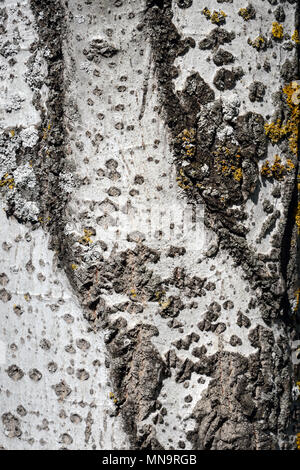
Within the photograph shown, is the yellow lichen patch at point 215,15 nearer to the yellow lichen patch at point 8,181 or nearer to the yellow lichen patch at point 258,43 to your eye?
the yellow lichen patch at point 258,43

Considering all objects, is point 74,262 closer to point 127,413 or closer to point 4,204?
point 4,204

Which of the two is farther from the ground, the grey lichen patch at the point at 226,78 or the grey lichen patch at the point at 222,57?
the grey lichen patch at the point at 222,57

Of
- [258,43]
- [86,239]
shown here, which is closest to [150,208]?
[86,239]

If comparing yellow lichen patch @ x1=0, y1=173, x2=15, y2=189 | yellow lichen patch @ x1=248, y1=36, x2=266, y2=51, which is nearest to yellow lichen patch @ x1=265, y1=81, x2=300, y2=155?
yellow lichen patch @ x1=248, y1=36, x2=266, y2=51

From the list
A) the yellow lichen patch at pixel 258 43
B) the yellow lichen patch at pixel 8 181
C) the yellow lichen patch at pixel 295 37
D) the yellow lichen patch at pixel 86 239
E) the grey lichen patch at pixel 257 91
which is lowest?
the yellow lichen patch at pixel 86 239

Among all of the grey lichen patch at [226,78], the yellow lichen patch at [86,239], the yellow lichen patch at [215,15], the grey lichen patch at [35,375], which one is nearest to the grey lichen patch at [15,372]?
the grey lichen patch at [35,375]

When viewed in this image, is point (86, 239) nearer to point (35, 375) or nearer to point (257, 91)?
point (35, 375)

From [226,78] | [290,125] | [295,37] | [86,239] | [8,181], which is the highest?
[295,37]

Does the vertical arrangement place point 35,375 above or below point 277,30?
below
